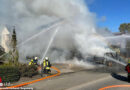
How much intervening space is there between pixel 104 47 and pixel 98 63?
5.73ft

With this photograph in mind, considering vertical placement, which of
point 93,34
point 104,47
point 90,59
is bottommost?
point 90,59

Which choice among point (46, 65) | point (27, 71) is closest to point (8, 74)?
point (27, 71)

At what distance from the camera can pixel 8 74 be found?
20.9ft

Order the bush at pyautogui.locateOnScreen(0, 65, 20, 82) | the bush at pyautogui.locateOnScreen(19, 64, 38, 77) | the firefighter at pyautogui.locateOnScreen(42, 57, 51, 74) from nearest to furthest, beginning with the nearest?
the bush at pyautogui.locateOnScreen(0, 65, 20, 82) < the bush at pyautogui.locateOnScreen(19, 64, 38, 77) < the firefighter at pyautogui.locateOnScreen(42, 57, 51, 74)

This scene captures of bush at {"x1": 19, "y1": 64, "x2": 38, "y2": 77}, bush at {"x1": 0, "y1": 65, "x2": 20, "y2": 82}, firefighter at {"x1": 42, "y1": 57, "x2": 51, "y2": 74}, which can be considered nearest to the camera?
bush at {"x1": 0, "y1": 65, "x2": 20, "y2": 82}

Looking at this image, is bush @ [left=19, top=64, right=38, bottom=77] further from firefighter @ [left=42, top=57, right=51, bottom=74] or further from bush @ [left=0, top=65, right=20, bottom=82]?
firefighter @ [left=42, top=57, right=51, bottom=74]

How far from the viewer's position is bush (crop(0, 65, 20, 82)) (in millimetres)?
6241

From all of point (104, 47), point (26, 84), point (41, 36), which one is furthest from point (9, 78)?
point (104, 47)

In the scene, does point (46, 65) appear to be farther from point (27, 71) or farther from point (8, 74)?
point (8, 74)

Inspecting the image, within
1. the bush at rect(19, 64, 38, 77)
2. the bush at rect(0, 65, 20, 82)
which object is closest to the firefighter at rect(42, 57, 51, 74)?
the bush at rect(19, 64, 38, 77)

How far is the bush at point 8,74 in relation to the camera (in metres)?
6.24

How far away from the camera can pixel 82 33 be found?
1214 cm

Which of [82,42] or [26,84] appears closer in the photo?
[26,84]

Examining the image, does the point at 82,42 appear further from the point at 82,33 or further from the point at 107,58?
the point at 107,58
